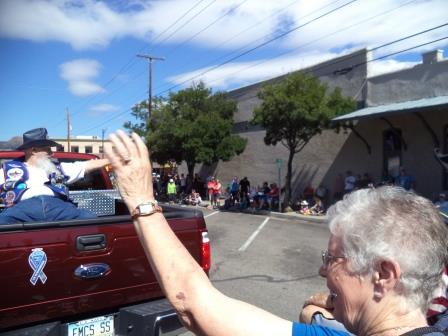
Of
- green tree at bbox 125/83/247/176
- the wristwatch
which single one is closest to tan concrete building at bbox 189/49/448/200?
green tree at bbox 125/83/247/176

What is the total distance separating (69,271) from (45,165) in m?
1.08

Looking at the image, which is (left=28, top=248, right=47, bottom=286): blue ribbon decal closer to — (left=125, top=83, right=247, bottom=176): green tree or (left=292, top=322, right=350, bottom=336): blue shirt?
(left=292, top=322, right=350, bottom=336): blue shirt

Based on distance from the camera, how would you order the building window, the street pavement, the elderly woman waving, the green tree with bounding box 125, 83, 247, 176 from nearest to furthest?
the elderly woman waving < the street pavement < the building window < the green tree with bounding box 125, 83, 247, 176

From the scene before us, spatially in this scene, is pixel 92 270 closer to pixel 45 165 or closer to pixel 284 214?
pixel 45 165

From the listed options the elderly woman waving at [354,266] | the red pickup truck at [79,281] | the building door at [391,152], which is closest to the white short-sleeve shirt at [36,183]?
the red pickup truck at [79,281]

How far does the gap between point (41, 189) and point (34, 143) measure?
16.3 inches

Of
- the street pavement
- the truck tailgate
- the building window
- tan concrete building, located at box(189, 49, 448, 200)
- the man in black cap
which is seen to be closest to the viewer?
the truck tailgate

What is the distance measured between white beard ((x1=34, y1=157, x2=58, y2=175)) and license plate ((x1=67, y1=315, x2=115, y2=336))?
1.24 m

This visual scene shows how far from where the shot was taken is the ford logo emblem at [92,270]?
129 inches

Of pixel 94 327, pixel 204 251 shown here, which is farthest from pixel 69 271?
pixel 204 251

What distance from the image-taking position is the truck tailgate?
3.01m

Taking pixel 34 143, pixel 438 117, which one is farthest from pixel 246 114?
pixel 34 143

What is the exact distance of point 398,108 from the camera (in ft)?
54.6

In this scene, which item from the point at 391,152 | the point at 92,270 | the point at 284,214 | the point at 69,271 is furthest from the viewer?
the point at 284,214
